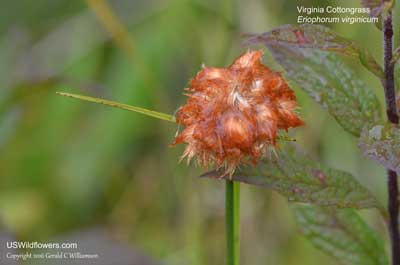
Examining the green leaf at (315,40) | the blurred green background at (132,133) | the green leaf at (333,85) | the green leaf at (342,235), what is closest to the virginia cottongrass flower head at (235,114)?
the green leaf at (315,40)

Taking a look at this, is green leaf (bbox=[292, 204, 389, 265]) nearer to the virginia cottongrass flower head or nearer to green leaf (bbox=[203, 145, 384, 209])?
green leaf (bbox=[203, 145, 384, 209])

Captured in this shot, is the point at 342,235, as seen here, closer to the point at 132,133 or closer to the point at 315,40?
the point at 315,40

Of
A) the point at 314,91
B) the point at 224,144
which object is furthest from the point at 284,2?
the point at 224,144

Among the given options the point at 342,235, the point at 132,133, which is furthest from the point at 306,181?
the point at 132,133

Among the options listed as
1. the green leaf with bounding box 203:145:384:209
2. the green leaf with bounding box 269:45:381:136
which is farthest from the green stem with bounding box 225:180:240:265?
the green leaf with bounding box 269:45:381:136

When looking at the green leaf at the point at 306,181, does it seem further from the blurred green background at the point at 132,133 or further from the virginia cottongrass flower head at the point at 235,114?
the blurred green background at the point at 132,133

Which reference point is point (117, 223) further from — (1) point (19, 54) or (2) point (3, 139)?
(1) point (19, 54)
